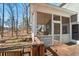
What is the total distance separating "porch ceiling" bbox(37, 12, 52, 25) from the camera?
4.65 feet

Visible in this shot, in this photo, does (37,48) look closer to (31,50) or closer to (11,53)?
(31,50)

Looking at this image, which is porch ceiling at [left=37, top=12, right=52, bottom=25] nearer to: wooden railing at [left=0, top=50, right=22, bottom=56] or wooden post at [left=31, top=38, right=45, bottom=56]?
wooden post at [left=31, top=38, right=45, bottom=56]

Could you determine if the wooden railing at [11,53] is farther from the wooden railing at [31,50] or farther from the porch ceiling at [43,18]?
the porch ceiling at [43,18]

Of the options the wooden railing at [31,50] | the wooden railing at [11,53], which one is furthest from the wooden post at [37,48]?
the wooden railing at [11,53]

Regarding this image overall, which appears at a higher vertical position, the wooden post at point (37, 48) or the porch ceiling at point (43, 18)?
the porch ceiling at point (43, 18)

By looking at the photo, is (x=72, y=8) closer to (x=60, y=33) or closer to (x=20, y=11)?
(x=60, y=33)

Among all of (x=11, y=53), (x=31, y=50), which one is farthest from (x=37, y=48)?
(x=11, y=53)

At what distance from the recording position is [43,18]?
143 cm

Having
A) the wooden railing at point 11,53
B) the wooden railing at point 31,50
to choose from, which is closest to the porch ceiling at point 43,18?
the wooden railing at point 31,50

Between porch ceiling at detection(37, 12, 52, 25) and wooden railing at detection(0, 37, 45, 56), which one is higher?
porch ceiling at detection(37, 12, 52, 25)

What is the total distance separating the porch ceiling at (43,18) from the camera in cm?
142

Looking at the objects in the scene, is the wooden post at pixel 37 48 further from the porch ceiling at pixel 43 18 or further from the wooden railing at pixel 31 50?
the porch ceiling at pixel 43 18

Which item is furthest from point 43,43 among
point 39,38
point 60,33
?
point 60,33

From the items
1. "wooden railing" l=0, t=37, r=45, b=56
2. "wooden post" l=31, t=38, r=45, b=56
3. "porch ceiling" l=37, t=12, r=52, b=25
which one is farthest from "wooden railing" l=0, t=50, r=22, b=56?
→ "porch ceiling" l=37, t=12, r=52, b=25
